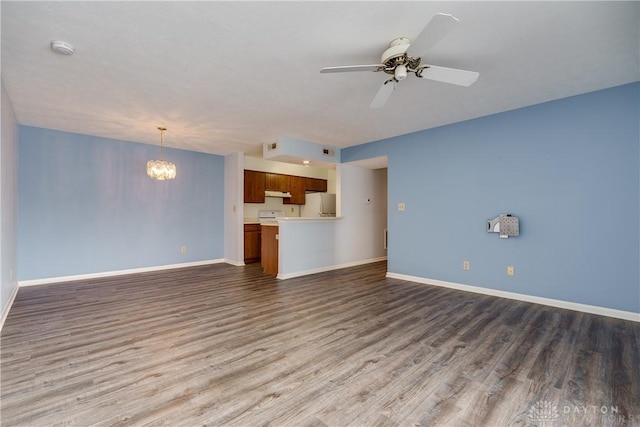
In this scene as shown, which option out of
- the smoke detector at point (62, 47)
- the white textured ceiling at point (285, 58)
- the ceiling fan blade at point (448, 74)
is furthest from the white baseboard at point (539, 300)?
the smoke detector at point (62, 47)

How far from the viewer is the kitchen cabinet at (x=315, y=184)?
24.8 ft

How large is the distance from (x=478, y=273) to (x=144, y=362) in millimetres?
3890

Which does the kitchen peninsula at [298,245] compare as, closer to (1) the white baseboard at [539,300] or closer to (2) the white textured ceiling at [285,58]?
(1) the white baseboard at [539,300]

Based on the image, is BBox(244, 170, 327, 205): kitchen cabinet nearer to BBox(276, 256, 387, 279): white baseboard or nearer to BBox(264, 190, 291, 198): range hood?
BBox(264, 190, 291, 198): range hood

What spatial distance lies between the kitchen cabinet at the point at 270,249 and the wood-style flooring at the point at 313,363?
4.67 feet

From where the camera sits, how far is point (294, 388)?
1.75 meters

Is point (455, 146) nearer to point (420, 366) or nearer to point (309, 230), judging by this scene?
point (309, 230)

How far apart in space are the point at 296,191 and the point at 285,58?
5002mm

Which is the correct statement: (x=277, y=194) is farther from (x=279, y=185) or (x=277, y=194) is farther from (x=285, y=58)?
(x=285, y=58)

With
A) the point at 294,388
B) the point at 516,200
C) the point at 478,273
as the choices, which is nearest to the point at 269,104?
the point at 294,388
